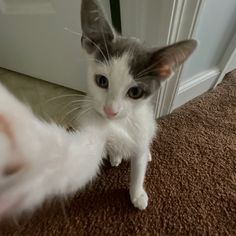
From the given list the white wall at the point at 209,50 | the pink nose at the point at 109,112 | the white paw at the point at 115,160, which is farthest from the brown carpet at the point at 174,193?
the pink nose at the point at 109,112

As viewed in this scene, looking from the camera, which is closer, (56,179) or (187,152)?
(56,179)

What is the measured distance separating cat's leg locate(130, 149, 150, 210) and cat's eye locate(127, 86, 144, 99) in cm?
23

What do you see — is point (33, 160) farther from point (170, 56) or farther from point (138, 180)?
point (138, 180)

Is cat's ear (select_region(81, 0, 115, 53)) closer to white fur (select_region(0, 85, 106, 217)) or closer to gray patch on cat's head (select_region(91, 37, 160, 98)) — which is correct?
gray patch on cat's head (select_region(91, 37, 160, 98))

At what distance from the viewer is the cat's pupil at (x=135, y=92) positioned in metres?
0.64

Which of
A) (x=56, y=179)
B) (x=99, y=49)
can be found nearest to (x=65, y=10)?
(x=99, y=49)

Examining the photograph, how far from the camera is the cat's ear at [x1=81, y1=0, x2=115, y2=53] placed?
2.01 feet

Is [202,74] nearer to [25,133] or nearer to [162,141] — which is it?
[162,141]

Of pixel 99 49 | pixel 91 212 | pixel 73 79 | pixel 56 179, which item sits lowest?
pixel 91 212

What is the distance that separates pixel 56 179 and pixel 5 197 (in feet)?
0.37

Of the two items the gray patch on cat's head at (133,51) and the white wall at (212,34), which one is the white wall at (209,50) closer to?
the white wall at (212,34)

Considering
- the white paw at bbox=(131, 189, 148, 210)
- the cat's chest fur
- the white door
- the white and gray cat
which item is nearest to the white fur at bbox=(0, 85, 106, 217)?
the white and gray cat

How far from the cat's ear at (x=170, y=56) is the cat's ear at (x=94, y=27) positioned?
0.13 meters

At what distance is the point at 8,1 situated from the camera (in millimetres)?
1074
